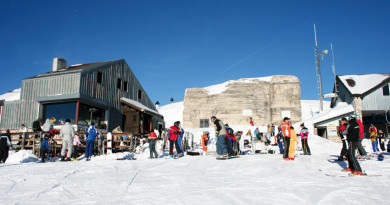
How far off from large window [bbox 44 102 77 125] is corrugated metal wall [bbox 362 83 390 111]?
24368 mm

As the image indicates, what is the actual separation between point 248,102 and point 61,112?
22.1 m

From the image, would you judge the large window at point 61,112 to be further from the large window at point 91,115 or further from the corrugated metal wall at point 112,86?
the corrugated metal wall at point 112,86

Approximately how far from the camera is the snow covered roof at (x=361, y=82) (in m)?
26.0

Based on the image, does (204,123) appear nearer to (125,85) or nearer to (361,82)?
(125,85)

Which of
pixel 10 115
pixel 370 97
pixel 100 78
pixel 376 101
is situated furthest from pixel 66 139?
pixel 376 101

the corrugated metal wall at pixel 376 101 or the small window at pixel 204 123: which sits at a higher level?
the corrugated metal wall at pixel 376 101

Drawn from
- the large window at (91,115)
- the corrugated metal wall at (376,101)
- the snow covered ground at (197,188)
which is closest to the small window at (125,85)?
the large window at (91,115)

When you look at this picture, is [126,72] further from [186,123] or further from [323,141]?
[323,141]

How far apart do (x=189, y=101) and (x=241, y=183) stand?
2964 centimetres

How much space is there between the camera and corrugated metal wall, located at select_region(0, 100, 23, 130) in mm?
18652

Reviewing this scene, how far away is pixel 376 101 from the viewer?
1013 inches

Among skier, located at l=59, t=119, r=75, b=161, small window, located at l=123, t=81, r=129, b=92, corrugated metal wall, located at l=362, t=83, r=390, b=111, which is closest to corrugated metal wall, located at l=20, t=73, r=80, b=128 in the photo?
small window, located at l=123, t=81, r=129, b=92

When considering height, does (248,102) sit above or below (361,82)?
below

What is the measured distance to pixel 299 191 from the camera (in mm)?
4770
